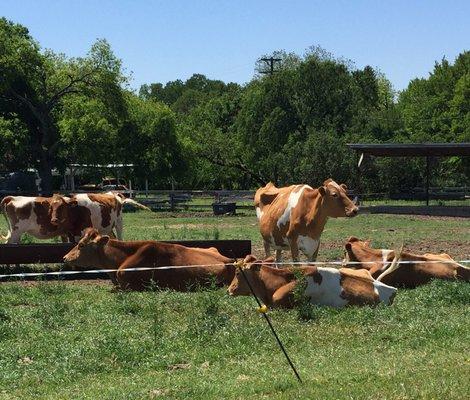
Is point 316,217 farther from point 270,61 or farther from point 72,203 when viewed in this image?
point 270,61

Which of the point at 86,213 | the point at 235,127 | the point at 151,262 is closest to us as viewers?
the point at 151,262

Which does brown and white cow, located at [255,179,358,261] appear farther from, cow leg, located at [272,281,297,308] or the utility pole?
the utility pole

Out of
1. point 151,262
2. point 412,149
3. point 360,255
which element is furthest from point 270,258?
point 412,149

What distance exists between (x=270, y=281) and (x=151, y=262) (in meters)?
2.72

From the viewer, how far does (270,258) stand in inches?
450

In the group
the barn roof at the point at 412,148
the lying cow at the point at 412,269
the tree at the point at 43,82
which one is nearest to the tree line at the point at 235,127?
the tree at the point at 43,82

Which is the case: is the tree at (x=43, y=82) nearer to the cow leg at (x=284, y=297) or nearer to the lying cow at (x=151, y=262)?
the lying cow at (x=151, y=262)

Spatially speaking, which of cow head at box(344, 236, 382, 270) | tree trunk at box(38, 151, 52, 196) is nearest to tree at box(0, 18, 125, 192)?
tree trunk at box(38, 151, 52, 196)

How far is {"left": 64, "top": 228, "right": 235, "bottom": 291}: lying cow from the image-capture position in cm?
1209

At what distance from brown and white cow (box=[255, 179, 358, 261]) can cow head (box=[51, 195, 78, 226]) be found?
4.58 m

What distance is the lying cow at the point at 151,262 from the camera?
39.7 feet

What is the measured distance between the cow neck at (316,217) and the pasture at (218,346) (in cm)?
278

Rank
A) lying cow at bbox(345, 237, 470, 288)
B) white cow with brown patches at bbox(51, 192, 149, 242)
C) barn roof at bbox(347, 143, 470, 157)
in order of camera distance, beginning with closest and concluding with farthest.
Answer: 1. lying cow at bbox(345, 237, 470, 288)
2. white cow with brown patches at bbox(51, 192, 149, 242)
3. barn roof at bbox(347, 143, 470, 157)

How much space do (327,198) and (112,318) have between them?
215 inches
